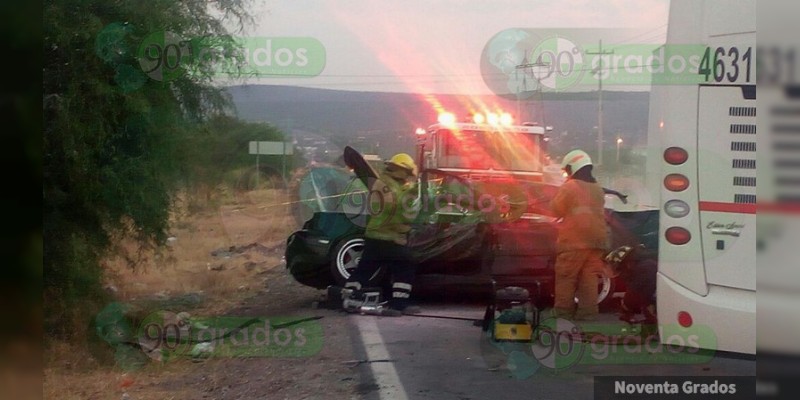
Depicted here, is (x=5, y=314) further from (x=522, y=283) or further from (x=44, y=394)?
(x=522, y=283)

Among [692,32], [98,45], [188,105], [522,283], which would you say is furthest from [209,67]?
[692,32]

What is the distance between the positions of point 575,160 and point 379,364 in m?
1.71

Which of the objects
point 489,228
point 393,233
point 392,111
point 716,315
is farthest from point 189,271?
point 716,315

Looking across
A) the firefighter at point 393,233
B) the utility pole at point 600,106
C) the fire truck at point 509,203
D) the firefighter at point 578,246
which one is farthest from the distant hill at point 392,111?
the fire truck at point 509,203

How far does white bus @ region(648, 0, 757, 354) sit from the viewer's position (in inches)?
155

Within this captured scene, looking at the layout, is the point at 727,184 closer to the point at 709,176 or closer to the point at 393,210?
the point at 709,176

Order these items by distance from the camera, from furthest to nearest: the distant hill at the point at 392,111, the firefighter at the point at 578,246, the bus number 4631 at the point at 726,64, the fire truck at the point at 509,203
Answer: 1. the fire truck at the point at 509,203
2. the firefighter at the point at 578,246
3. the distant hill at the point at 392,111
4. the bus number 4631 at the point at 726,64

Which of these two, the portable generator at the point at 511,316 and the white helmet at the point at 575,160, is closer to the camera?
the white helmet at the point at 575,160

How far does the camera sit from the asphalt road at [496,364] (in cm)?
454

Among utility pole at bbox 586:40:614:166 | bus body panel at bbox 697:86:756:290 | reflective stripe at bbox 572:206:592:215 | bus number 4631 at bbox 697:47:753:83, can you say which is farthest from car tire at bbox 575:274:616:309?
bus number 4631 at bbox 697:47:753:83

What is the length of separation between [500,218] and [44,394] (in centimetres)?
308

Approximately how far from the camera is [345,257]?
6.25m

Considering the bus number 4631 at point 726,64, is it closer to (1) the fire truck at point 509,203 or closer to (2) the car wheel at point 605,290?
(1) the fire truck at point 509,203

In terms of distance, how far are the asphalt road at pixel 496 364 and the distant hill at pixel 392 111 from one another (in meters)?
1.26
